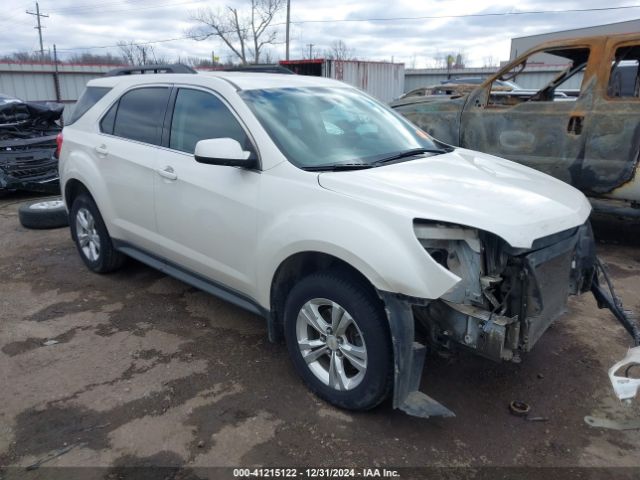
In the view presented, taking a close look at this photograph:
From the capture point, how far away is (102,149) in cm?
454

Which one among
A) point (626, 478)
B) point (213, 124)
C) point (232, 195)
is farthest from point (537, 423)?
point (213, 124)

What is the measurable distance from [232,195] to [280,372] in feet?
3.90

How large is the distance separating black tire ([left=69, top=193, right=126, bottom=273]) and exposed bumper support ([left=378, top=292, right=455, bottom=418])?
323cm

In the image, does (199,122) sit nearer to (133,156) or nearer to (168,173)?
(168,173)

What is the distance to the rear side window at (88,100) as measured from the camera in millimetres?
4859

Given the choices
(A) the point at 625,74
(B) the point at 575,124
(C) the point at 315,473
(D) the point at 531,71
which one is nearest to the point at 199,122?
(C) the point at 315,473

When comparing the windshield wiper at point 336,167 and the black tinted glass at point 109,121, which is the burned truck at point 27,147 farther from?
the windshield wiper at point 336,167

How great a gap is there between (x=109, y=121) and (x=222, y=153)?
2041 millimetres

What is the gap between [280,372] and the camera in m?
3.45

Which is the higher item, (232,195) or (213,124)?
(213,124)

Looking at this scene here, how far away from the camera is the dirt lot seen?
2721 mm

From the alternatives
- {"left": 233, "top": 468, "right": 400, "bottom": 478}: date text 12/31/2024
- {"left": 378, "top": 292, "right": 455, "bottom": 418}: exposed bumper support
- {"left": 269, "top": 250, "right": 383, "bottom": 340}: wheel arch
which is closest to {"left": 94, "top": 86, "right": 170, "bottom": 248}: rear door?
{"left": 269, "top": 250, "right": 383, "bottom": 340}: wheel arch

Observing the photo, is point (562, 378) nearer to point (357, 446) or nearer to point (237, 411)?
point (357, 446)

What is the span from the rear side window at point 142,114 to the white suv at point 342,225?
0.06 feet
